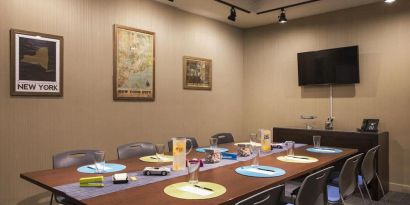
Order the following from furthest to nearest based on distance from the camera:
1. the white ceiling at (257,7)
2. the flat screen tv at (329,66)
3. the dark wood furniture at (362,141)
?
1. the flat screen tv at (329,66)
2. the white ceiling at (257,7)
3. the dark wood furniture at (362,141)

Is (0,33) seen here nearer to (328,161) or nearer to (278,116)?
(328,161)

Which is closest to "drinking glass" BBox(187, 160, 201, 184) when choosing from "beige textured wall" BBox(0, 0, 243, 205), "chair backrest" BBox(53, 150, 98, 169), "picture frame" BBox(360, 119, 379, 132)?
"chair backrest" BBox(53, 150, 98, 169)

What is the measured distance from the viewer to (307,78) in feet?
16.1

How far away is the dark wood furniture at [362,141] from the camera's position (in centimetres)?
384

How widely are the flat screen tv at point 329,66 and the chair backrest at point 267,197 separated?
3405 mm

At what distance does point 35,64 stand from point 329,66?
3874 mm

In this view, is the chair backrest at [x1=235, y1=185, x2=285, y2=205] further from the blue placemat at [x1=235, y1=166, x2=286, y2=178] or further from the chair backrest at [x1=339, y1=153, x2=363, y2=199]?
the chair backrest at [x1=339, y1=153, x2=363, y2=199]

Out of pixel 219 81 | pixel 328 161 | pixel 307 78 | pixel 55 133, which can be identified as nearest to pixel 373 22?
pixel 307 78

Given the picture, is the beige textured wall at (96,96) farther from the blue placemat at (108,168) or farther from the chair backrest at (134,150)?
the blue placemat at (108,168)

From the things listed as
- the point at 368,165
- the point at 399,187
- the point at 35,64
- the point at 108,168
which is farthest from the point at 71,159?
the point at 399,187

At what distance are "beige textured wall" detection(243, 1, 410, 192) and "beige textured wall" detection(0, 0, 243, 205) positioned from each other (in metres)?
0.74

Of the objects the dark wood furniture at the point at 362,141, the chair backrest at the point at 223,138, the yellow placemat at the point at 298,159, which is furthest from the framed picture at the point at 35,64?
the dark wood furniture at the point at 362,141

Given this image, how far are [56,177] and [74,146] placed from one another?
1595 millimetres

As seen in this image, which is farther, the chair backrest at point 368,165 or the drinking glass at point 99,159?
the chair backrest at point 368,165
